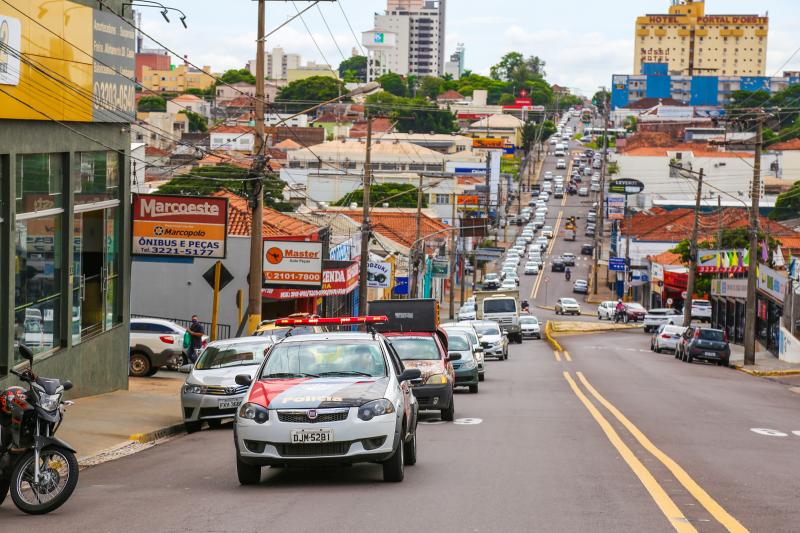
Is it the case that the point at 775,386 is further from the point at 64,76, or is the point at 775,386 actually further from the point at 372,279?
the point at 372,279

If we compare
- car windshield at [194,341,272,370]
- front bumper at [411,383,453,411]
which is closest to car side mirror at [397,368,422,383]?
front bumper at [411,383,453,411]

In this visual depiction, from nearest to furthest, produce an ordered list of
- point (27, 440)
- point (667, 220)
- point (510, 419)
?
point (27, 440) → point (510, 419) → point (667, 220)

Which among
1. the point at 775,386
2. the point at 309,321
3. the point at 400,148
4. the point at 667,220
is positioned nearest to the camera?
the point at 309,321

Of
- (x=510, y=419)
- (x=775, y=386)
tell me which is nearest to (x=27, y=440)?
(x=510, y=419)

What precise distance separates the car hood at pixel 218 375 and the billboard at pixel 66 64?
4724 millimetres

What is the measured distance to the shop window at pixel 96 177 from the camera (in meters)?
21.8

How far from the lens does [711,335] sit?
44562mm

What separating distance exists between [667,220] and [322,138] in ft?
254

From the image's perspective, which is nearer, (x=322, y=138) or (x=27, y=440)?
(x=27, y=440)

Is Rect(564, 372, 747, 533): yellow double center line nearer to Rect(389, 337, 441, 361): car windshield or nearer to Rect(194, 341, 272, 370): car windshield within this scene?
Rect(389, 337, 441, 361): car windshield

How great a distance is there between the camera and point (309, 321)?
15977mm

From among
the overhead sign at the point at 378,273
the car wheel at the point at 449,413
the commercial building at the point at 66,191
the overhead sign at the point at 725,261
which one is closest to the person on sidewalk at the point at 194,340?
the commercial building at the point at 66,191

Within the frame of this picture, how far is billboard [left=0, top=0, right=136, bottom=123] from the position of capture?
1795 centimetres

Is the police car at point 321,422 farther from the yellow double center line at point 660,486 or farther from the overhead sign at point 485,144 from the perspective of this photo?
the overhead sign at point 485,144
